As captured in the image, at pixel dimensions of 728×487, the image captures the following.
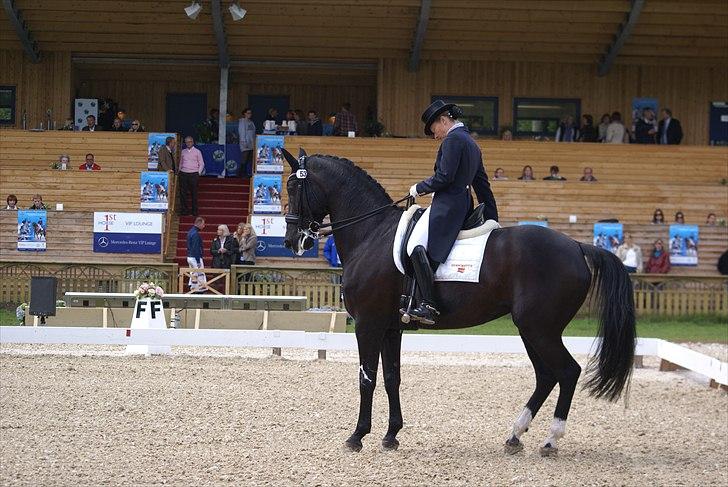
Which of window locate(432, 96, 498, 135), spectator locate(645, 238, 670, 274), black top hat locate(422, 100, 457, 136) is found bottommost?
spectator locate(645, 238, 670, 274)

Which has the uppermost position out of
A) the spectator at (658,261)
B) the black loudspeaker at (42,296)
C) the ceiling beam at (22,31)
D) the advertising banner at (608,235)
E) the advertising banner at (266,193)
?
the ceiling beam at (22,31)

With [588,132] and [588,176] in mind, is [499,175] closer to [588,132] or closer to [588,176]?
[588,176]

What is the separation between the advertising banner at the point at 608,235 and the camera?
22547 millimetres

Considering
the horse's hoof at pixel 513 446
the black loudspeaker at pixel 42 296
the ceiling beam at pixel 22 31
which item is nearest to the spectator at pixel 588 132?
the ceiling beam at pixel 22 31

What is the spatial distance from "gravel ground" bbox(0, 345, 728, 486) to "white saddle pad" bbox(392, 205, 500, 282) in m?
1.39

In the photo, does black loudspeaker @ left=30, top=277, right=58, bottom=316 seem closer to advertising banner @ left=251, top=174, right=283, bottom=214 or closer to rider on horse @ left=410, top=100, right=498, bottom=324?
advertising banner @ left=251, top=174, right=283, bottom=214

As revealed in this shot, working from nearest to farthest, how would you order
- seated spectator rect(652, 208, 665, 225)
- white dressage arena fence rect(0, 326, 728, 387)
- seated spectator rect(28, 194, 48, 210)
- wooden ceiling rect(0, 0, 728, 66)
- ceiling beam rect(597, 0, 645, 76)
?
white dressage arena fence rect(0, 326, 728, 387) → seated spectator rect(28, 194, 48, 210) → seated spectator rect(652, 208, 665, 225) → ceiling beam rect(597, 0, 645, 76) → wooden ceiling rect(0, 0, 728, 66)

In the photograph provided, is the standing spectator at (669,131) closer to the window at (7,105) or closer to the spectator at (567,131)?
the spectator at (567,131)

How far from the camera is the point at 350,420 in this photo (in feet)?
31.9

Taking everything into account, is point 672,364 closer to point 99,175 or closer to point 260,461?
point 260,461

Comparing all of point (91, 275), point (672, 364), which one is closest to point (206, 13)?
point (91, 275)

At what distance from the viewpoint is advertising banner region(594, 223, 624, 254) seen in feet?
74.0

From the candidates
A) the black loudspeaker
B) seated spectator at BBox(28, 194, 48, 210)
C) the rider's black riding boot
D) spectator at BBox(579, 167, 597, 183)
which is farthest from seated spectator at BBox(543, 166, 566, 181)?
the rider's black riding boot

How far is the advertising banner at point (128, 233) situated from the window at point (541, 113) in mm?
10842
